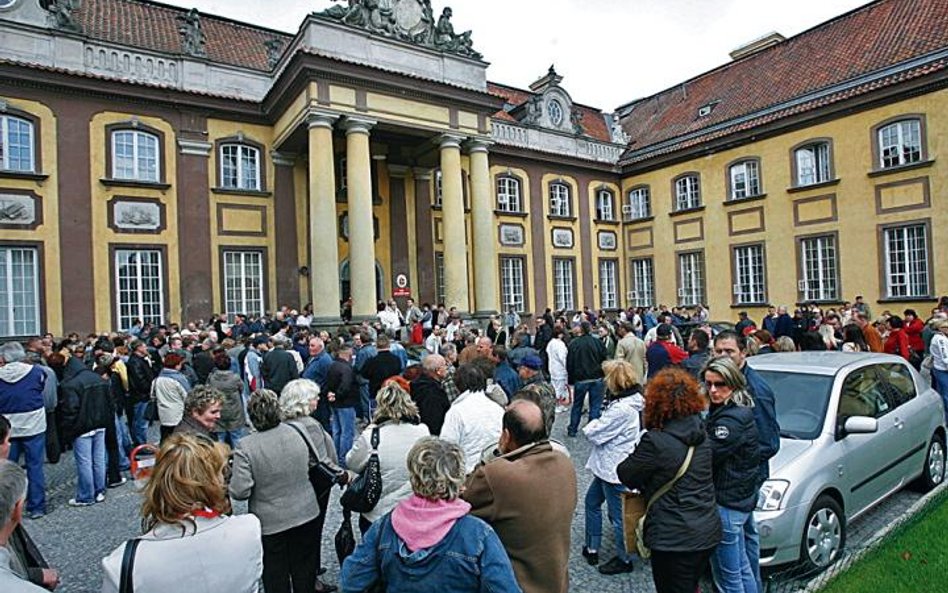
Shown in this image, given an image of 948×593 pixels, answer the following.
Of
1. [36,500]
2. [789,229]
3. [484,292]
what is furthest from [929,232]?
[36,500]

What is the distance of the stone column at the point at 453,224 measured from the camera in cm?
1856

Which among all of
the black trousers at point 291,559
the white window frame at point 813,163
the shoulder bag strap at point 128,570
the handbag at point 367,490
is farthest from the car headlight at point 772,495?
the white window frame at point 813,163

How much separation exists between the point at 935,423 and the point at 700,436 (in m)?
5.05

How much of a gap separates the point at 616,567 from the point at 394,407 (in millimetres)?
2453

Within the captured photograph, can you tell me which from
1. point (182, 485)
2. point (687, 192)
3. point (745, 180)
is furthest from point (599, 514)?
point (687, 192)

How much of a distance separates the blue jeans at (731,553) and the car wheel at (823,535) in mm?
1284

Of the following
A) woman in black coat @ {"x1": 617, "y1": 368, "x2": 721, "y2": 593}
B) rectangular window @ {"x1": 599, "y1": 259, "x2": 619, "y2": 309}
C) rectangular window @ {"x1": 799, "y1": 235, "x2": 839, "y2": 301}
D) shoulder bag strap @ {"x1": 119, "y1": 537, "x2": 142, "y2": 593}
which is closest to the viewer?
shoulder bag strap @ {"x1": 119, "y1": 537, "x2": 142, "y2": 593}

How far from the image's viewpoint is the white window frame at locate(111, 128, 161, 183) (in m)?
16.8

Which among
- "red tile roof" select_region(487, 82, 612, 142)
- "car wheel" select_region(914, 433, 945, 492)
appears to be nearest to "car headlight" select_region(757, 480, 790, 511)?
"car wheel" select_region(914, 433, 945, 492)

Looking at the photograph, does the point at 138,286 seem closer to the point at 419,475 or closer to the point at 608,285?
the point at 419,475

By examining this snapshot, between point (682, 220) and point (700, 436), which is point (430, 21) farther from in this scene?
point (700, 436)

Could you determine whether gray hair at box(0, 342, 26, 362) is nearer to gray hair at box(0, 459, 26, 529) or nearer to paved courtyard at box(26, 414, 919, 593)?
paved courtyard at box(26, 414, 919, 593)

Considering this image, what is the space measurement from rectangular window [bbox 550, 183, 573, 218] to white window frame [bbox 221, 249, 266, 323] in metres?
12.8

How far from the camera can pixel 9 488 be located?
2.26 meters
